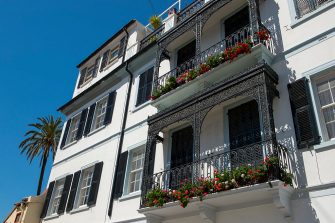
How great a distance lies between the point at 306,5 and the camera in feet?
31.4

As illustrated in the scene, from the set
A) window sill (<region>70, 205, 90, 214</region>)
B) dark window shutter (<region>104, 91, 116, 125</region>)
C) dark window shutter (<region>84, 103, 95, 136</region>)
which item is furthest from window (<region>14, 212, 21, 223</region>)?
dark window shutter (<region>104, 91, 116, 125</region>)

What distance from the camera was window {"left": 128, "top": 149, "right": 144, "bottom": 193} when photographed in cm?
1261

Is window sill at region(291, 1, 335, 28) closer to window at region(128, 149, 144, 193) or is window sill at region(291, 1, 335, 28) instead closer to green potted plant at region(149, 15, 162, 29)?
window at region(128, 149, 144, 193)

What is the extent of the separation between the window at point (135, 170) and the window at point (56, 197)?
232 inches

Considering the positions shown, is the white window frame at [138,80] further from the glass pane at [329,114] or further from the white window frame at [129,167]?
the glass pane at [329,114]

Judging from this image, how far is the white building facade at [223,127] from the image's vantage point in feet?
25.4

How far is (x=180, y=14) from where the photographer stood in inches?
573

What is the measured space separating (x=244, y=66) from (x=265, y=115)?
2.36 metres

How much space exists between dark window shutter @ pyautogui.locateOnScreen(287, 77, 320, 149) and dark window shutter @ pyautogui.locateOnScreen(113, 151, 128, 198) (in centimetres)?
736

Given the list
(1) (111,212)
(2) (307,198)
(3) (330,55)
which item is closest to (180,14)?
(3) (330,55)

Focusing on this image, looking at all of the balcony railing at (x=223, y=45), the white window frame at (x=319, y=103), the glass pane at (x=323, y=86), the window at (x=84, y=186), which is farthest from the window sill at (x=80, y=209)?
the glass pane at (x=323, y=86)

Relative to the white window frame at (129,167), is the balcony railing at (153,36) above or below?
above

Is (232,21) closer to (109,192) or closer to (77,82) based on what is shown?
(109,192)

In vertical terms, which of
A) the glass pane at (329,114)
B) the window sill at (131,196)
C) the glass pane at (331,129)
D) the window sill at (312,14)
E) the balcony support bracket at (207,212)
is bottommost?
the balcony support bracket at (207,212)
